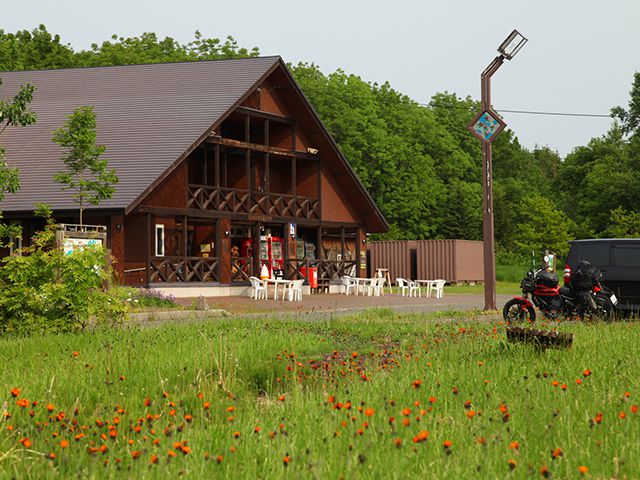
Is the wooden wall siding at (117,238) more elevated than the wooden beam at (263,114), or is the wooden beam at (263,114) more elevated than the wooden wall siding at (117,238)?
the wooden beam at (263,114)

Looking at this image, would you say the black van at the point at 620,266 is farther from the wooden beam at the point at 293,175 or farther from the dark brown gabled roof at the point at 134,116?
the wooden beam at the point at 293,175

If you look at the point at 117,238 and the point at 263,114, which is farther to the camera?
the point at 263,114

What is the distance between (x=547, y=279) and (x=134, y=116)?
19684 millimetres

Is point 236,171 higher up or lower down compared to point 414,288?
higher up

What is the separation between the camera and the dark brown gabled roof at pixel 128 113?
30.0 meters

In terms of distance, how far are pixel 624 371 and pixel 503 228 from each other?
67.7m

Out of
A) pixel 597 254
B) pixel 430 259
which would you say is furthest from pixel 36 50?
pixel 597 254

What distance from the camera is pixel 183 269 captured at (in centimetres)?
3228

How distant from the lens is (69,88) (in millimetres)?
36656

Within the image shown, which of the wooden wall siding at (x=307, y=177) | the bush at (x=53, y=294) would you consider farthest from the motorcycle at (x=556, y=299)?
the wooden wall siding at (x=307, y=177)

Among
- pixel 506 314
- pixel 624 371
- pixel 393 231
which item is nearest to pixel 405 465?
pixel 624 371

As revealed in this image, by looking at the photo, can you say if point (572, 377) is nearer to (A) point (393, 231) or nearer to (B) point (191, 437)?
(B) point (191, 437)

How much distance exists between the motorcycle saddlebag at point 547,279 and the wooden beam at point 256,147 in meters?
17.3

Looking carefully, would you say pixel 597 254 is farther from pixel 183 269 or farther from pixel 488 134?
pixel 183 269
